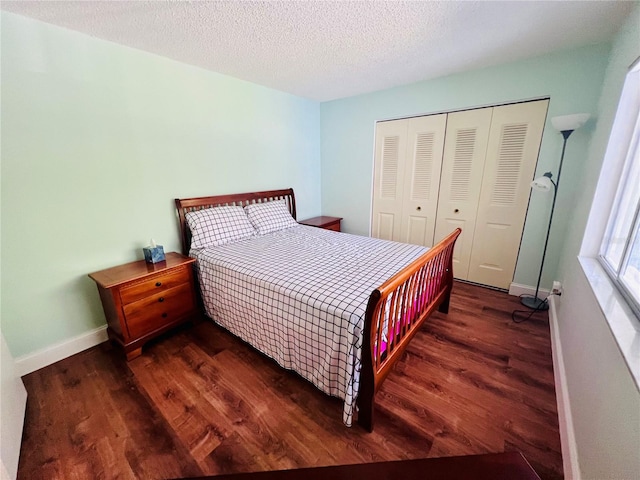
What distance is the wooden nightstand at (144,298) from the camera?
1795mm

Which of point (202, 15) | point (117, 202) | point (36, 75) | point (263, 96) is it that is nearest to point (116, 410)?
point (117, 202)

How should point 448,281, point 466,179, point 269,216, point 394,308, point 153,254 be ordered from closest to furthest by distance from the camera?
1. point 394,308
2. point 153,254
3. point 448,281
4. point 466,179
5. point 269,216

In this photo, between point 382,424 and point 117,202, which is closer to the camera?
point 382,424

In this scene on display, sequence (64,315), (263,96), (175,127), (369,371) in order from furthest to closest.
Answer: (263,96) < (175,127) < (64,315) < (369,371)

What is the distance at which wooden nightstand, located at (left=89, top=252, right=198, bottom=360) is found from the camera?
5.89 feet

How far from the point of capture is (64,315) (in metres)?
1.90

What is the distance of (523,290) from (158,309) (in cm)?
343

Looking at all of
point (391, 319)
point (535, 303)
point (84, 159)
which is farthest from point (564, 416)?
point (84, 159)

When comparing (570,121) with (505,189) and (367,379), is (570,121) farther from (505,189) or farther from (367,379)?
(367,379)

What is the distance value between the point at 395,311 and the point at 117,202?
2232mm

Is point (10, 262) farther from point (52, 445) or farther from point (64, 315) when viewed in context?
point (52, 445)

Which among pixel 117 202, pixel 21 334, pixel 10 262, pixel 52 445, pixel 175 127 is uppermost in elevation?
pixel 175 127

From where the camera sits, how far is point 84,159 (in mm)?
1855

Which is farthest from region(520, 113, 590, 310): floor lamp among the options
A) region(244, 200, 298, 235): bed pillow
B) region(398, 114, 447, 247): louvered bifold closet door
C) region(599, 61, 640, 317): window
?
region(244, 200, 298, 235): bed pillow
